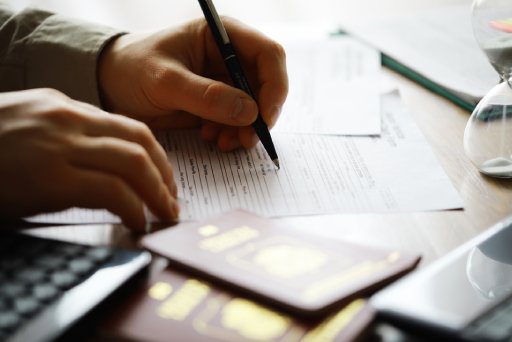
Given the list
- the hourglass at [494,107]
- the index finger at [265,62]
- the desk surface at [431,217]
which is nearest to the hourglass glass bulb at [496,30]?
the hourglass at [494,107]

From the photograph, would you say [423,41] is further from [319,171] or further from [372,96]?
[319,171]

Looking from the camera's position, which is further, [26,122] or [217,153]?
[217,153]

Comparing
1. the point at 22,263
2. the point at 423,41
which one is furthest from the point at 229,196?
the point at 423,41

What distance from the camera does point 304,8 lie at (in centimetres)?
157

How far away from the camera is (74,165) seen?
0.53 metres

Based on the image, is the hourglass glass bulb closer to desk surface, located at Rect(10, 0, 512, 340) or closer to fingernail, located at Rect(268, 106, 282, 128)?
desk surface, located at Rect(10, 0, 512, 340)

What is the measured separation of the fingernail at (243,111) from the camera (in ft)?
2.34

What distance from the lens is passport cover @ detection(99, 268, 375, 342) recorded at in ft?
1.31

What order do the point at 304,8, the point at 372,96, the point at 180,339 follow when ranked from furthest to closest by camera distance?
1. the point at 304,8
2. the point at 372,96
3. the point at 180,339

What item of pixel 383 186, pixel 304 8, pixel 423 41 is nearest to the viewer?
pixel 383 186

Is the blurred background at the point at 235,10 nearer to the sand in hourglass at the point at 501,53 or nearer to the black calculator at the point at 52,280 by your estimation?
the sand in hourglass at the point at 501,53

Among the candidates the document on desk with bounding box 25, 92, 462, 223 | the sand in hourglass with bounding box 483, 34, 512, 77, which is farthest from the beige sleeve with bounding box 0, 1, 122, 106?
the sand in hourglass with bounding box 483, 34, 512, 77

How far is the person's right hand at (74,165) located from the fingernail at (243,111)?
0.16 metres

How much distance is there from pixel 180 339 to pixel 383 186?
12.8 inches
